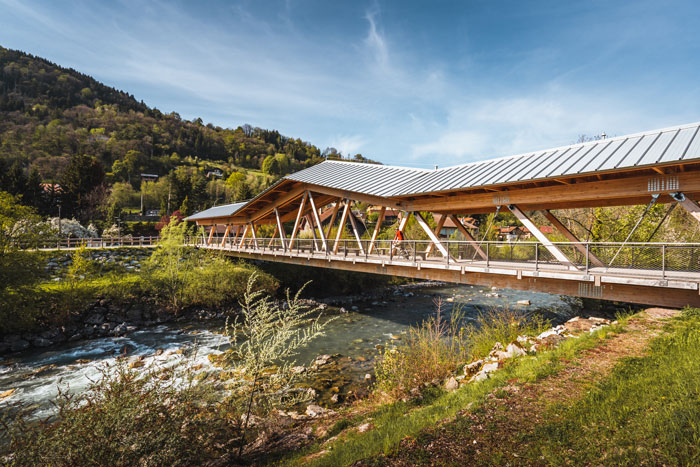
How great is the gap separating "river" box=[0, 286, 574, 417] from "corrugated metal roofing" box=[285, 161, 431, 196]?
7.32 metres

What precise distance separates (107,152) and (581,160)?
107 meters

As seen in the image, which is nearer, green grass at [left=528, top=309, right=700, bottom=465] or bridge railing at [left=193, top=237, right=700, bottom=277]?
green grass at [left=528, top=309, right=700, bottom=465]

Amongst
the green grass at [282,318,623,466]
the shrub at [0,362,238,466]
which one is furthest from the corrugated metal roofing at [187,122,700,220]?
the shrub at [0,362,238,466]

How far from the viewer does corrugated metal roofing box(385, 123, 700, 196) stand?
890 cm

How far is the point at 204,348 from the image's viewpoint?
1565 cm

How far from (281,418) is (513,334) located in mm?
7542

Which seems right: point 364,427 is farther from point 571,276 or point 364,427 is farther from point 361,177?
point 361,177

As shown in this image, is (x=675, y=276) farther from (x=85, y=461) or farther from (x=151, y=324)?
(x=151, y=324)

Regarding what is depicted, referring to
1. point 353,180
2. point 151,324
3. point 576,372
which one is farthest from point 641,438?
point 151,324

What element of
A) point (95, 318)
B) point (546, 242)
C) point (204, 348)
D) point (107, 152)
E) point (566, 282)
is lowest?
point (204, 348)

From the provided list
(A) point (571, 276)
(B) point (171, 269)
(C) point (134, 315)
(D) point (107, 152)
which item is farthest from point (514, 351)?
(D) point (107, 152)

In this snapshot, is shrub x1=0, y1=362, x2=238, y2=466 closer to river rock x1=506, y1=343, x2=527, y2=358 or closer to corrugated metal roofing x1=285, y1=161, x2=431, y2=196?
river rock x1=506, y1=343, x2=527, y2=358

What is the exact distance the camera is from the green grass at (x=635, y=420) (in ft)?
11.8

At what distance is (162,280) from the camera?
23109 millimetres
